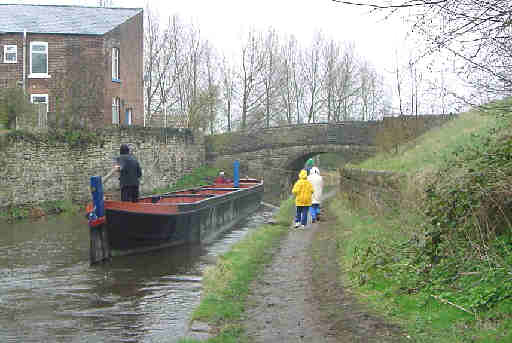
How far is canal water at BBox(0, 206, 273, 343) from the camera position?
256 inches

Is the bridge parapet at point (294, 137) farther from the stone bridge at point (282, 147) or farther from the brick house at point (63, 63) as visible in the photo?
the brick house at point (63, 63)

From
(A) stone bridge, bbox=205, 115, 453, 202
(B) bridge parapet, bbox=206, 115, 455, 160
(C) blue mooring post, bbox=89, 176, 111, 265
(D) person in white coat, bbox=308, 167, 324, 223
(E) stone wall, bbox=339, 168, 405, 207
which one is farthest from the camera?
(A) stone bridge, bbox=205, 115, 453, 202

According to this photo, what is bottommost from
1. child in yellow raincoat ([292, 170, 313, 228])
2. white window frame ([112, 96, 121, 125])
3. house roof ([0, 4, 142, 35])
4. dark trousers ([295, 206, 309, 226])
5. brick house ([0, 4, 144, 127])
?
dark trousers ([295, 206, 309, 226])

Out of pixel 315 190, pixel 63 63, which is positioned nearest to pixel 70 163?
pixel 63 63

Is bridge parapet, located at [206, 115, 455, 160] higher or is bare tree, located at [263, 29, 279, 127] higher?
bare tree, located at [263, 29, 279, 127]

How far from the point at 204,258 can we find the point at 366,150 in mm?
21268

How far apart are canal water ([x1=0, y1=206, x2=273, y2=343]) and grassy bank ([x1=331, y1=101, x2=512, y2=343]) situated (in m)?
2.19

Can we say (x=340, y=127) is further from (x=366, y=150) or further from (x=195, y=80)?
(x=195, y=80)

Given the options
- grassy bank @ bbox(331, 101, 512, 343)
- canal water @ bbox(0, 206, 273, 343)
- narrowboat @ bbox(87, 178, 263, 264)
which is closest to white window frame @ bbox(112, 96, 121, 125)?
narrowboat @ bbox(87, 178, 263, 264)

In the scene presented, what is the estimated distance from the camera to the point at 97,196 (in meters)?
10.9

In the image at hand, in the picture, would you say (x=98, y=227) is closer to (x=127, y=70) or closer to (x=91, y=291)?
(x=91, y=291)

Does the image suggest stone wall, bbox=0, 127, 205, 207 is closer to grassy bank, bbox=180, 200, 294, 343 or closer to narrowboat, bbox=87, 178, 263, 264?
narrowboat, bbox=87, 178, 263, 264

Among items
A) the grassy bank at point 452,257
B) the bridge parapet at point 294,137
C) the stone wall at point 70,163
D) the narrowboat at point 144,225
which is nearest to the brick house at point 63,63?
the stone wall at point 70,163

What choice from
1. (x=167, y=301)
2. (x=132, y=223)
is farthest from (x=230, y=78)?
(x=167, y=301)
